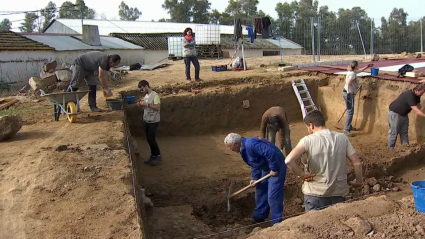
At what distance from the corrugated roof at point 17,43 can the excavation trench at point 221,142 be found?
511 cm

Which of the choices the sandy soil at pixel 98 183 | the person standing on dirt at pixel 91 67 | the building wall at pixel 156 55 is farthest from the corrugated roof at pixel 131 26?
the person standing on dirt at pixel 91 67

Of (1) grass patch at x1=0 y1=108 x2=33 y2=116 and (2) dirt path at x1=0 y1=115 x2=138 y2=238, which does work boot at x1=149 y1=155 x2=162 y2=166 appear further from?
(1) grass patch at x1=0 y1=108 x2=33 y2=116

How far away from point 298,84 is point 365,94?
6.31ft

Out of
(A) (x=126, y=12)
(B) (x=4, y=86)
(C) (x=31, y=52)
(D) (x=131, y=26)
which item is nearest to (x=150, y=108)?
(B) (x=4, y=86)

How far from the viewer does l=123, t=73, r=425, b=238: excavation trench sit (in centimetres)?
624

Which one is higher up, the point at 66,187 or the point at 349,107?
the point at 349,107

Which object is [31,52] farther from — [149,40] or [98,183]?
[149,40]

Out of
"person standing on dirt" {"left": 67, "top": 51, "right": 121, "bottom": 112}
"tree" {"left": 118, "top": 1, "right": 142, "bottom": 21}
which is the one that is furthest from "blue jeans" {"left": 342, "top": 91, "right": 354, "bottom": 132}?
"tree" {"left": 118, "top": 1, "right": 142, "bottom": 21}

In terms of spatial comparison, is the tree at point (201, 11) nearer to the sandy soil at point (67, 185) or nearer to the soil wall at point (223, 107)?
the soil wall at point (223, 107)

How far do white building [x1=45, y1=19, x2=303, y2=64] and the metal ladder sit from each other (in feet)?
44.7

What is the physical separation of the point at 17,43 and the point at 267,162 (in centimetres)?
1192

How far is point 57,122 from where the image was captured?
25.2 ft

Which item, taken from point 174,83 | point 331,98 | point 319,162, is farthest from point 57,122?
point 331,98

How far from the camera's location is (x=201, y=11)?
51219 millimetres
